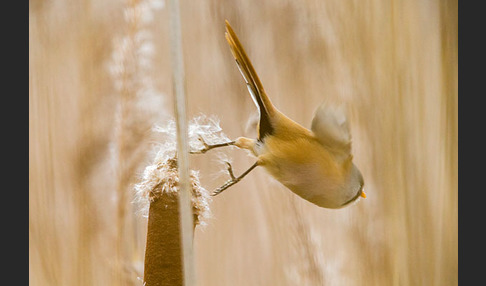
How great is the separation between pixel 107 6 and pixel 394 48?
12.4 inches

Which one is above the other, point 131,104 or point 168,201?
point 131,104

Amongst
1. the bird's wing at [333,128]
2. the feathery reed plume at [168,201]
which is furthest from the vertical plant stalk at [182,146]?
the bird's wing at [333,128]

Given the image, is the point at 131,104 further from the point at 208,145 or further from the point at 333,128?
the point at 333,128

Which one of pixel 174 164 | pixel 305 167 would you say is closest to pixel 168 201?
pixel 174 164

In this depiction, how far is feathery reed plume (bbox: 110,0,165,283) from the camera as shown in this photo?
0.67 m

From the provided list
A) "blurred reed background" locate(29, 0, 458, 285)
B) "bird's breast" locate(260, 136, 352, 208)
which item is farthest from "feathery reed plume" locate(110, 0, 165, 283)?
"bird's breast" locate(260, 136, 352, 208)

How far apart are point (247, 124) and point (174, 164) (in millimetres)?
86

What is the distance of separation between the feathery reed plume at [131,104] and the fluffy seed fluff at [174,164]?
0.02 m

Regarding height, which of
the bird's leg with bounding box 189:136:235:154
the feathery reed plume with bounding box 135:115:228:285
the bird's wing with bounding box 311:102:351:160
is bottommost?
the feathery reed plume with bounding box 135:115:228:285

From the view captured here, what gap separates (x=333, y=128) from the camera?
26.0 inches

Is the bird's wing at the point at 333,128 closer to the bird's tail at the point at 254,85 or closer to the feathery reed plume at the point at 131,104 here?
the bird's tail at the point at 254,85

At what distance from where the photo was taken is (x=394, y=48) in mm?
691

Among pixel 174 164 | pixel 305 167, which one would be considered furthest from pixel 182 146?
pixel 305 167

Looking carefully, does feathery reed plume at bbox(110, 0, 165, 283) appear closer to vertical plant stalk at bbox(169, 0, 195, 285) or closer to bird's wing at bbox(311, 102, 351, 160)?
vertical plant stalk at bbox(169, 0, 195, 285)
